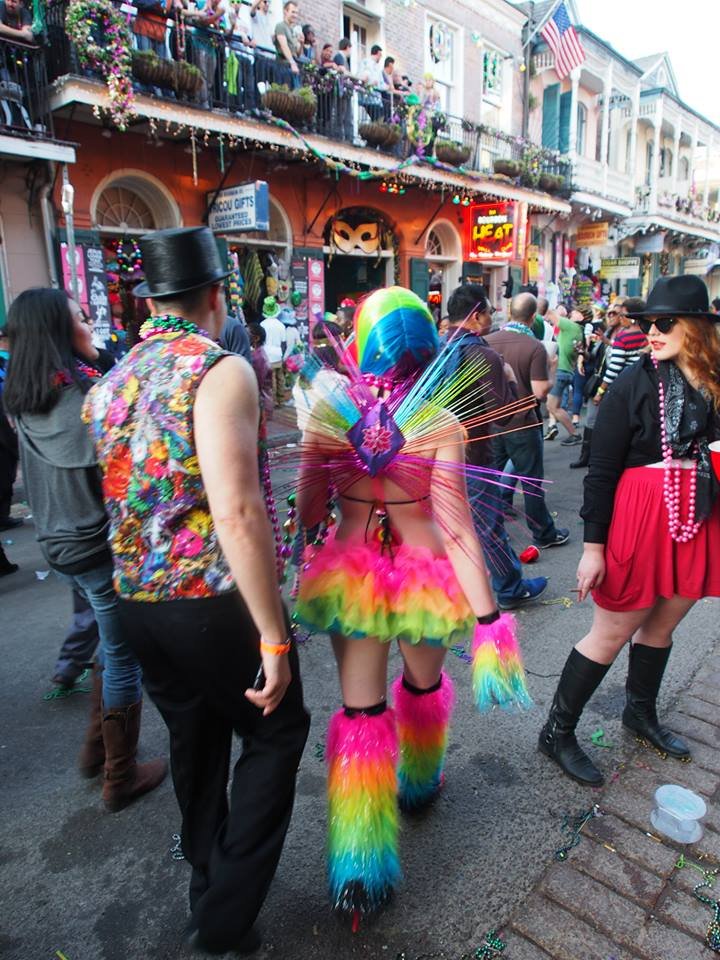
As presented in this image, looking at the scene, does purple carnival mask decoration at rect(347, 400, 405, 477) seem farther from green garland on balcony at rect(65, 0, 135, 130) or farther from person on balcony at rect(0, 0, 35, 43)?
person on balcony at rect(0, 0, 35, 43)

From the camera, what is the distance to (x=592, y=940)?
176 centimetres

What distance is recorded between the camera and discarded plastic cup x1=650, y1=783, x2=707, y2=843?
2127 millimetres

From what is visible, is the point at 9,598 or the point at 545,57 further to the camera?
the point at 545,57

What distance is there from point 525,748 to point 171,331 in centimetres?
213

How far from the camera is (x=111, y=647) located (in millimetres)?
2297

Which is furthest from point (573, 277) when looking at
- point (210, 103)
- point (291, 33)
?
point (210, 103)

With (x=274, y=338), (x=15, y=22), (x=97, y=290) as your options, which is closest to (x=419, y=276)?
(x=274, y=338)

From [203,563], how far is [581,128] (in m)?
21.5

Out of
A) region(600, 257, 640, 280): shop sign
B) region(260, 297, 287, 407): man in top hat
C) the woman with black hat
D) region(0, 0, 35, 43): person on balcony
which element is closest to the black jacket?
the woman with black hat

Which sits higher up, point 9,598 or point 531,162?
point 531,162

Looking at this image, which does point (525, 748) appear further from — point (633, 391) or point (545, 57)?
point (545, 57)

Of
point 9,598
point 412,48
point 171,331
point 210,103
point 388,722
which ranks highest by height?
point 412,48

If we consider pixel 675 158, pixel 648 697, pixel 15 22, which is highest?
pixel 675 158

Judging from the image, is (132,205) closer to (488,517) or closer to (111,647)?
(111,647)
